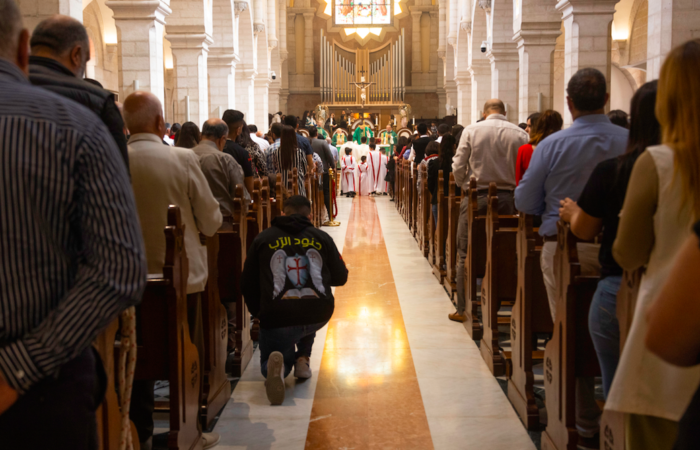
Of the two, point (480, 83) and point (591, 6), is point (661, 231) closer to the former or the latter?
point (591, 6)

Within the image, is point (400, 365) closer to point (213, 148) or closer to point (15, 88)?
point (213, 148)

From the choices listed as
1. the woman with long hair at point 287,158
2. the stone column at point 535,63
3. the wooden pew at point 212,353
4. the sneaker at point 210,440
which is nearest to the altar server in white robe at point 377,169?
the stone column at point 535,63

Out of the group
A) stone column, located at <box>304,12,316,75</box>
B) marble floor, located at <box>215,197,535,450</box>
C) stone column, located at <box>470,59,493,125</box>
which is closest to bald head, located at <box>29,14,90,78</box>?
marble floor, located at <box>215,197,535,450</box>

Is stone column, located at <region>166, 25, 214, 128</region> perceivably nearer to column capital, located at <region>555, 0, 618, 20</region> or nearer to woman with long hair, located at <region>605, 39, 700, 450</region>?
column capital, located at <region>555, 0, 618, 20</region>

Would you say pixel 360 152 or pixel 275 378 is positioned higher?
pixel 360 152

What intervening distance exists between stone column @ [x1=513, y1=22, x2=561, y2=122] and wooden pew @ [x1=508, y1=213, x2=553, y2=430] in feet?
25.8

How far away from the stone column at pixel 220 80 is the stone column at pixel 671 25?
9354 mm

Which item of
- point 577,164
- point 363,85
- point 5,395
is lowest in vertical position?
point 5,395

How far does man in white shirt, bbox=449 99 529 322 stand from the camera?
212 inches

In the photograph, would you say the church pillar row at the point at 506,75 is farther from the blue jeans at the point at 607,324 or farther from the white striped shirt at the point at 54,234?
the white striped shirt at the point at 54,234

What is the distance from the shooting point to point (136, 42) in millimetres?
9211

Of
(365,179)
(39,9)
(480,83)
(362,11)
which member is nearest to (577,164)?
(39,9)

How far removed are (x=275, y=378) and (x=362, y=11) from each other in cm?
2818

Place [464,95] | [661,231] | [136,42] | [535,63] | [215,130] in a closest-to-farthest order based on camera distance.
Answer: [661,231] → [215,130] → [136,42] → [535,63] → [464,95]
